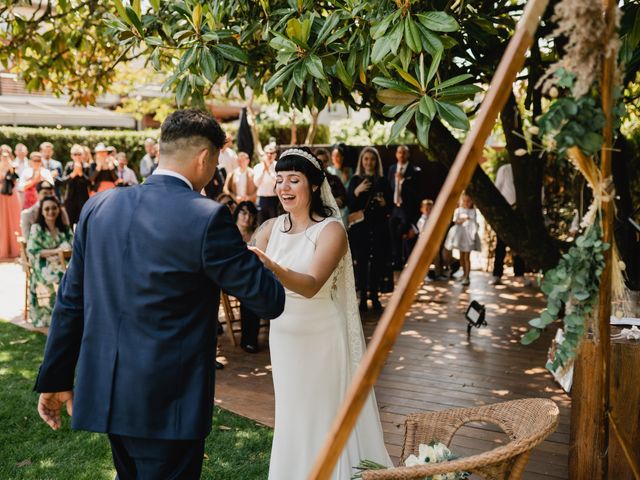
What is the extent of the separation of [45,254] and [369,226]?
3.86m

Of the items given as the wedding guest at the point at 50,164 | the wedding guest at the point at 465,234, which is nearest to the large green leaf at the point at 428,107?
the wedding guest at the point at 465,234

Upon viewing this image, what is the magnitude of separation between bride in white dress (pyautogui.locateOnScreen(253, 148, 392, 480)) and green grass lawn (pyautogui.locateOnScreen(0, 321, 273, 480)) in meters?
0.66

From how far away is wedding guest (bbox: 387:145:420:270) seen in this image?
1055 cm

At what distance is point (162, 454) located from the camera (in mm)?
2412

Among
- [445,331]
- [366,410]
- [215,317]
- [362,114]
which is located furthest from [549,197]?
[362,114]

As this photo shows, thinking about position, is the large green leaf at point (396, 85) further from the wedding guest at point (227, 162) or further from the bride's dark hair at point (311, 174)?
the wedding guest at point (227, 162)

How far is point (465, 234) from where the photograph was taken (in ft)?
32.6

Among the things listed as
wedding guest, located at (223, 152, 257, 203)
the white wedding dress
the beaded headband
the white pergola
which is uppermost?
the white pergola

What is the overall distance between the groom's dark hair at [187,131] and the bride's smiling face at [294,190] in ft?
3.81

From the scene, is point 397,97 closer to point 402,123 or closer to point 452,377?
point 402,123

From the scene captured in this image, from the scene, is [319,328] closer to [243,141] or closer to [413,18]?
[413,18]

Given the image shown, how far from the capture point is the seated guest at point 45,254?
7.46m

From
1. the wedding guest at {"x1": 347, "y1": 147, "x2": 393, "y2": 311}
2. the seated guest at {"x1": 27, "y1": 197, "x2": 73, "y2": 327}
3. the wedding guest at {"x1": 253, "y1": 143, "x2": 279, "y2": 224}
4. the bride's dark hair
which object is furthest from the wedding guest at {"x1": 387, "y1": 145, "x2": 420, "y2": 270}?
the bride's dark hair

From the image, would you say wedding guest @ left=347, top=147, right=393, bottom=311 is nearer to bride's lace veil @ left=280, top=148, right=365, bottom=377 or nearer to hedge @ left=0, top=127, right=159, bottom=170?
bride's lace veil @ left=280, top=148, right=365, bottom=377
